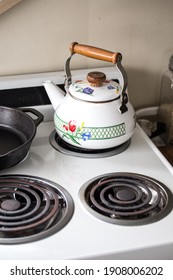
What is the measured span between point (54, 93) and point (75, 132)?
0.13 m

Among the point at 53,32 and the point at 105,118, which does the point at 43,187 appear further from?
the point at 53,32

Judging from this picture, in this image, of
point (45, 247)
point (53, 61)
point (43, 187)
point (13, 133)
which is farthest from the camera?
point (53, 61)

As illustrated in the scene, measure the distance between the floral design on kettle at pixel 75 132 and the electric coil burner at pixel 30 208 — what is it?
0.12m

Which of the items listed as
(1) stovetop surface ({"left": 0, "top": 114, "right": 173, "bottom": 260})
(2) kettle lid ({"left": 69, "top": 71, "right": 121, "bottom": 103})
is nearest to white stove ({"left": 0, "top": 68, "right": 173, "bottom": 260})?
(1) stovetop surface ({"left": 0, "top": 114, "right": 173, "bottom": 260})

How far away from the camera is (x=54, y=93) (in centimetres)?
107

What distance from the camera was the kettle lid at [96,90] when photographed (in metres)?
0.99

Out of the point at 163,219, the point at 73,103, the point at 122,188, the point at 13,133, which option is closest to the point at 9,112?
the point at 13,133

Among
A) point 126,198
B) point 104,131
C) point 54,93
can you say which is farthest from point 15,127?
point 126,198

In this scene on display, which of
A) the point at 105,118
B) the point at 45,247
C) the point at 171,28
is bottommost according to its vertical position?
the point at 45,247

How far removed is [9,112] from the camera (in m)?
1.07

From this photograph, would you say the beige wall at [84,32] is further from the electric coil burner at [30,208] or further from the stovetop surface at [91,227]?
the electric coil burner at [30,208]

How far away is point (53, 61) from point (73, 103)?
0.23 metres

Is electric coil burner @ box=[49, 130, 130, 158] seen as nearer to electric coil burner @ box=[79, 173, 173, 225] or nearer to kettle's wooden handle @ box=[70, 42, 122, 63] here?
electric coil burner @ box=[79, 173, 173, 225]

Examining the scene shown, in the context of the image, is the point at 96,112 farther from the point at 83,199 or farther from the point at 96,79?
the point at 83,199
